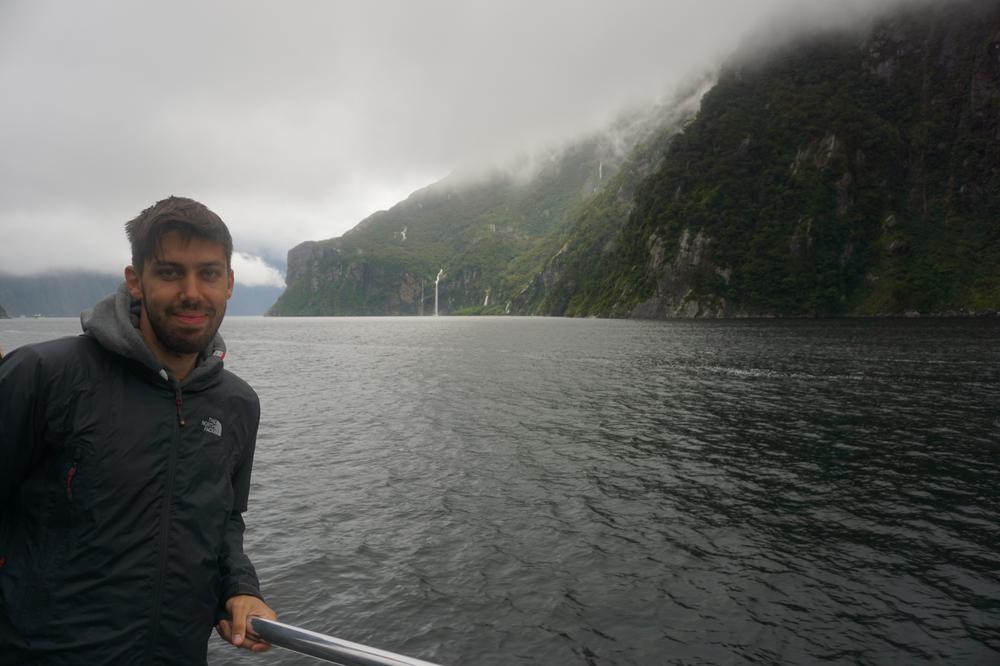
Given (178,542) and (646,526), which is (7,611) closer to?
(178,542)

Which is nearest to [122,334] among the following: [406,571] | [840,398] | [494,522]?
[406,571]

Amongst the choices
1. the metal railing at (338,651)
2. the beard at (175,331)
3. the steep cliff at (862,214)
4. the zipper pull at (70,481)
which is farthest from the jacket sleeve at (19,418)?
the steep cliff at (862,214)

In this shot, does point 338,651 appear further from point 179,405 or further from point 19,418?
point 19,418

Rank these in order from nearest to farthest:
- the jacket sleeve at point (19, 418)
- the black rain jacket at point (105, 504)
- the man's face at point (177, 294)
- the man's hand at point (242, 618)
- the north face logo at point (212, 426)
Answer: the jacket sleeve at point (19, 418) → the black rain jacket at point (105, 504) → the man's face at point (177, 294) → the man's hand at point (242, 618) → the north face logo at point (212, 426)

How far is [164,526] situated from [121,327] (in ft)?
4.92

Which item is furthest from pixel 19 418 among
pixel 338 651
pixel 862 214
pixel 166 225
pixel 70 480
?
pixel 862 214

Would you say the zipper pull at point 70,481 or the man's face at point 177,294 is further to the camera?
the man's face at point 177,294

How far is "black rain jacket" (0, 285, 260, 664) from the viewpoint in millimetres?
3303

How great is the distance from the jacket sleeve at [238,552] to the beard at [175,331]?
861mm

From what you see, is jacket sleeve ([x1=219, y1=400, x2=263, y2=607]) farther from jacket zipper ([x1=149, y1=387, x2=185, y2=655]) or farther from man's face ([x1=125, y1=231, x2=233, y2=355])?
man's face ([x1=125, y1=231, x2=233, y2=355])

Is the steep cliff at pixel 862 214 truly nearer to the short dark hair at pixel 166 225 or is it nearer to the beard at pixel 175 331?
the short dark hair at pixel 166 225

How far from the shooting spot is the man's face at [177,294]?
149 inches

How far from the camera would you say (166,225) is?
3871 millimetres

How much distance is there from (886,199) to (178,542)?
23078cm
